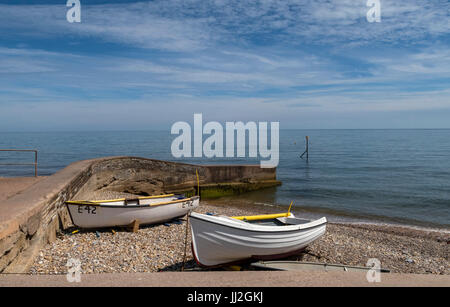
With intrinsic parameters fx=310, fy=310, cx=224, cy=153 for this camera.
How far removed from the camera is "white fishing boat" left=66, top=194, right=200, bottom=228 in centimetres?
838

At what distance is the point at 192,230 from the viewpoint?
6184 millimetres

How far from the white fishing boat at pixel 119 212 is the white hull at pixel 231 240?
137 inches

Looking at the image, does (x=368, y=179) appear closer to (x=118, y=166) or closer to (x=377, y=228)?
(x=377, y=228)

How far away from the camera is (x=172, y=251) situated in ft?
25.4

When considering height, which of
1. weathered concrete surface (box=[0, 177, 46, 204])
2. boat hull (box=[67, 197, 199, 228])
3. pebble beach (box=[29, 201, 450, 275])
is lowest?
pebble beach (box=[29, 201, 450, 275])

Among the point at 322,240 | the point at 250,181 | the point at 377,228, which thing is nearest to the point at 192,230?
the point at 322,240

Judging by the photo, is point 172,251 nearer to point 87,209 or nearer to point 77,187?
point 87,209

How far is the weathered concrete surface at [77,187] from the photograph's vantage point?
547cm

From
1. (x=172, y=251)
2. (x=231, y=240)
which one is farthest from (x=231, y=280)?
(x=172, y=251)

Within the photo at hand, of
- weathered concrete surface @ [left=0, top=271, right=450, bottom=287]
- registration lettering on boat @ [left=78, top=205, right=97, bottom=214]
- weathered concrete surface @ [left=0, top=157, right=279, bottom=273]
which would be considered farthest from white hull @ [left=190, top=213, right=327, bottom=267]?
registration lettering on boat @ [left=78, top=205, right=97, bottom=214]

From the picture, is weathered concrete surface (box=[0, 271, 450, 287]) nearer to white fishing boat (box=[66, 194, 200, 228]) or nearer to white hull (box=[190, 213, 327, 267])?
white hull (box=[190, 213, 327, 267])

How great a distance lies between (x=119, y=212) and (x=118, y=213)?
4cm

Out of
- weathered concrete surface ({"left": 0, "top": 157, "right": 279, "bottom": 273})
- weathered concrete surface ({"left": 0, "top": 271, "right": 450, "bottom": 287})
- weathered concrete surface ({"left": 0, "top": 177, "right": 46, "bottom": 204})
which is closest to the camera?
weathered concrete surface ({"left": 0, "top": 271, "right": 450, "bottom": 287})

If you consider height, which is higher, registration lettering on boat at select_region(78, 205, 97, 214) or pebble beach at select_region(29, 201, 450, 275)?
registration lettering on boat at select_region(78, 205, 97, 214)
